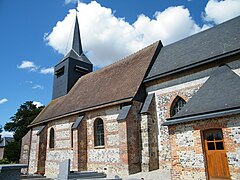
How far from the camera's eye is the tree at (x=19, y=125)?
27.0m

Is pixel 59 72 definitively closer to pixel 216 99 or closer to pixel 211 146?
pixel 216 99

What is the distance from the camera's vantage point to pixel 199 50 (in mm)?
11258

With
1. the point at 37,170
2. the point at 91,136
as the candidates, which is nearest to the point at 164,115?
the point at 91,136

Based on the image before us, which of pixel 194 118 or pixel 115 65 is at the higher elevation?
pixel 115 65

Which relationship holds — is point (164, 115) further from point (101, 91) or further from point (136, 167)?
point (101, 91)

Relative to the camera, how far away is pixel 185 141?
7.95m

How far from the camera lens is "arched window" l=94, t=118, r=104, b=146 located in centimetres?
1298

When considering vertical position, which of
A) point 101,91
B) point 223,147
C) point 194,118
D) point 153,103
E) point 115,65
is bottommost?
point 223,147

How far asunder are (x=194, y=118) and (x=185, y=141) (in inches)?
41.0

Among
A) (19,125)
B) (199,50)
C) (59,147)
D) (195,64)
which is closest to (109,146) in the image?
(59,147)

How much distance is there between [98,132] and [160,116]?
175 inches

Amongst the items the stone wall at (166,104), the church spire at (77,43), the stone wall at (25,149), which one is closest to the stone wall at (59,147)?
the stone wall at (25,149)

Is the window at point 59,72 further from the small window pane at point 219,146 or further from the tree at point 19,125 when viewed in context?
the small window pane at point 219,146

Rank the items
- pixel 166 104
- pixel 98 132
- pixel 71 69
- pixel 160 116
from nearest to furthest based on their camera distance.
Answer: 1. pixel 166 104
2. pixel 160 116
3. pixel 98 132
4. pixel 71 69
